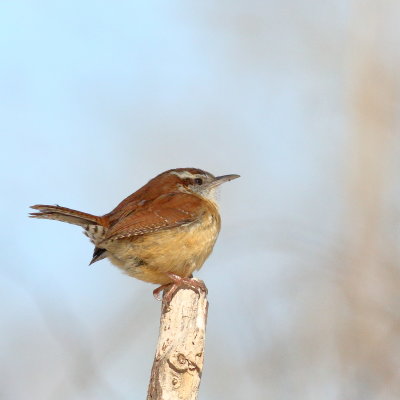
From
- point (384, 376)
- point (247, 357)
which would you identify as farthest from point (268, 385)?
point (384, 376)

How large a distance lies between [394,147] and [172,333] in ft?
9.93

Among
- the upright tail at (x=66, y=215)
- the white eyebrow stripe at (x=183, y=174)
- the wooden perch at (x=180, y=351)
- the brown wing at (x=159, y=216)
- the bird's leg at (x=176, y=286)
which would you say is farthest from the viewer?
the white eyebrow stripe at (x=183, y=174)

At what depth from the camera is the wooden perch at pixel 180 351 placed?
3066 mm

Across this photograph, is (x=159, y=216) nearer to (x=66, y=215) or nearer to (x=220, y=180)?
(x=66, y=215)

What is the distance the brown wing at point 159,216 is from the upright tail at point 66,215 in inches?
5.0

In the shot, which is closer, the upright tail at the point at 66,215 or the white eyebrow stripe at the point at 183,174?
the upright tail at the point at 66,215

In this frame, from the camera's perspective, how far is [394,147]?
5.76 metres

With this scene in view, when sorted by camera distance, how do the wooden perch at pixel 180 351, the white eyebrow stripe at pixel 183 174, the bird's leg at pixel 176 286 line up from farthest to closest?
the white eyebrow stripe at pixel 183 174 → the bird's leg at pixel 176 286 → the wooden perch at pixel 180 351

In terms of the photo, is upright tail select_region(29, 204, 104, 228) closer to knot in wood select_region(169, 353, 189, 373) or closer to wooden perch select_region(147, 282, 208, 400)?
wooden perch select_region(147, 282, 208, 400)

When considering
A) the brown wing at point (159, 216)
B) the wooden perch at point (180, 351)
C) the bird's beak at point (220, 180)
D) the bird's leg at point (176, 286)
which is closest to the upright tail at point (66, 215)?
the brown wing at point (159, 216)

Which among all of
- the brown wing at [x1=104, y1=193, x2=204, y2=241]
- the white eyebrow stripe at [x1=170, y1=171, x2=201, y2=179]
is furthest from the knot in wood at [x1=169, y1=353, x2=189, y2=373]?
the white eyebrow stripe at [x1=170, y1=171, x2=201, y2=179]

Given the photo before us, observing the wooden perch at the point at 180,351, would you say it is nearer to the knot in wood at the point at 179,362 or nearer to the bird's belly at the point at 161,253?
the knot in wood at the point at 179,362

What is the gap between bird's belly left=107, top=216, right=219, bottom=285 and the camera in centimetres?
481

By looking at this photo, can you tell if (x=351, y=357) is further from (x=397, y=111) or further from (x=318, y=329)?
(x=397, y=111)
